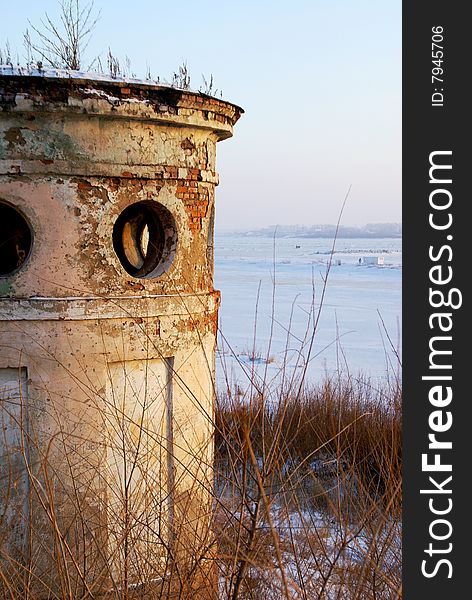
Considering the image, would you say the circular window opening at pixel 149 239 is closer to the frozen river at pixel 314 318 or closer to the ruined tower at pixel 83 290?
the ruined tower at pixel 83 290

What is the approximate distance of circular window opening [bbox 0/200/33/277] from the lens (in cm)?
538

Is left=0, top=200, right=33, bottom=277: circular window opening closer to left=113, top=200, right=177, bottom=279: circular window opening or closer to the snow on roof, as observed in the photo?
left=113, top=200, right=177, bottom=279: circular window opening

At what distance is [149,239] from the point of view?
5.83 metres

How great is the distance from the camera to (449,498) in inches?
141

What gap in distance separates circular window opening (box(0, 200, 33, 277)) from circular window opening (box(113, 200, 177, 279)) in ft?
2.31

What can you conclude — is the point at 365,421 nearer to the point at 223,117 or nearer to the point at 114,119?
the point at 223,117

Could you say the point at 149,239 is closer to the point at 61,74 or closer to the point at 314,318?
the point at 61,74

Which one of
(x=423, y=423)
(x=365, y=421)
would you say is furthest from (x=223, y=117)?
(x=365, y=421)

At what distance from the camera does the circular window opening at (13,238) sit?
538 centimetres

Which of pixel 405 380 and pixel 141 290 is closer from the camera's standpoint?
pixel 405 380

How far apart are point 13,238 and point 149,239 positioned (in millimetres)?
1044

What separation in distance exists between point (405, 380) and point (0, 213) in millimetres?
3359

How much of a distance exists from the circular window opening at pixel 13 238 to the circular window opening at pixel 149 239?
70cm

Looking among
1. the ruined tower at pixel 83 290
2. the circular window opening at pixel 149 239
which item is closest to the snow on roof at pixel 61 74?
the ruined tower at pixel 83 290
